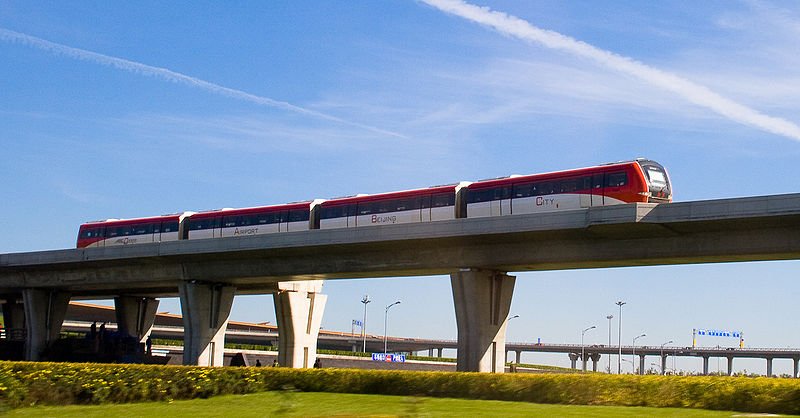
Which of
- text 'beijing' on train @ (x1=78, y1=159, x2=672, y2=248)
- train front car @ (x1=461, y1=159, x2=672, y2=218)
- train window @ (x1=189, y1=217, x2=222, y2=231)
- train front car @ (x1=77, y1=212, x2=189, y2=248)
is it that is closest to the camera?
train front car @ (x1=461, y1=159, x2=672, y2=218)

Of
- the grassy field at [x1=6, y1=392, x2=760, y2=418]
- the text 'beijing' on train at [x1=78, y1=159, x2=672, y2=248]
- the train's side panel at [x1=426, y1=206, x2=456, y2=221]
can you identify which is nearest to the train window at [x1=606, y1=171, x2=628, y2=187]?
the text 'beijing' on train at [x1=78, y1=159, x2=672, y2=248]

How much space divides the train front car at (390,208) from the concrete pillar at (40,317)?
2885 cm

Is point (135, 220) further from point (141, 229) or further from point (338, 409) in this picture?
point (338, 409)

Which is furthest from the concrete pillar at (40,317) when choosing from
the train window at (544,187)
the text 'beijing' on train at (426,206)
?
the train window at (544,187)

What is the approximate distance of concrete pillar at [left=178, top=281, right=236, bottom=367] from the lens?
60.3m

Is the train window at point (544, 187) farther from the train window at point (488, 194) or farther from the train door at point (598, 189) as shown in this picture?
the train door at point (598, 189)

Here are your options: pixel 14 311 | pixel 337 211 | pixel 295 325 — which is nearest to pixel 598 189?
pixel 337 211

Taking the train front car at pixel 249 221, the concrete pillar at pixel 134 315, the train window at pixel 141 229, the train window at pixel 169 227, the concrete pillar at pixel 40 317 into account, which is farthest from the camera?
the concrete pillar at pixel 134 315

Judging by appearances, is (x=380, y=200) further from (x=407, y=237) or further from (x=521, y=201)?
(x=521, y=201)

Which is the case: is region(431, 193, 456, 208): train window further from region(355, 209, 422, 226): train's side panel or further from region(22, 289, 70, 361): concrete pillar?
region(22, 289, 70, 361): concrete pillar

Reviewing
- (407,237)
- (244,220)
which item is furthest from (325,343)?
(407,237)

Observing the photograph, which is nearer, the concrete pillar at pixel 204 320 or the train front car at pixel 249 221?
the train front car at pixel 249 221

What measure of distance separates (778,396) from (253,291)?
49.8 metres

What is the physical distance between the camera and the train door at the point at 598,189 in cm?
4256
